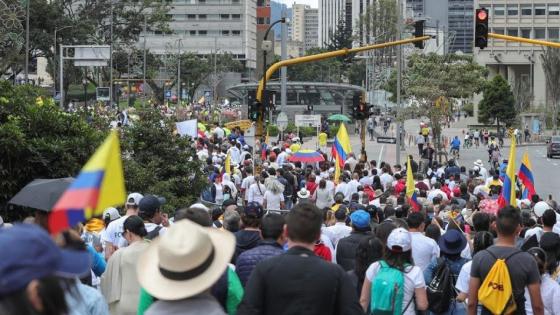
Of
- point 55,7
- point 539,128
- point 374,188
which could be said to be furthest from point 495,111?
point 374,188

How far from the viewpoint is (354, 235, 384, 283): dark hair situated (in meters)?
8.32

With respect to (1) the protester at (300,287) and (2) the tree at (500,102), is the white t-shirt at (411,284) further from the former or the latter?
(2) the tree at (500,102)

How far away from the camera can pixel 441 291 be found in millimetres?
8867

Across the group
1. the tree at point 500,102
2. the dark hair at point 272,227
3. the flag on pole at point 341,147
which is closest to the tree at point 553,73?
the tree at point 500,102

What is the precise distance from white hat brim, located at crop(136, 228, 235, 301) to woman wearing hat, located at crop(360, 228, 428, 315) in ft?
8.03

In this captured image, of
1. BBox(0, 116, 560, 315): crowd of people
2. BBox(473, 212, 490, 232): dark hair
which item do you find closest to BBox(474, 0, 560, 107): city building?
BBox(0, 116, 560, 315): crowd of people

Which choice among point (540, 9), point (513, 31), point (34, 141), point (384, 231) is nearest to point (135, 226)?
point (384, 231)

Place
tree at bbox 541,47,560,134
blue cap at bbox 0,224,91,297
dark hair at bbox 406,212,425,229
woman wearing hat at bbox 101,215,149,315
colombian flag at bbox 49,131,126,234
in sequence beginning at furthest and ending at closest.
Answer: tree at bbox 541,47,560,134
dark hair at bbox 406,212,425,229
woman wearing hat at bbox 101,215,149,315
colombian flag at bbox 49,131,126,234
blue cap at bbox 0,224,91,297

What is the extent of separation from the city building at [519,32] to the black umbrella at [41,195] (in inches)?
3941

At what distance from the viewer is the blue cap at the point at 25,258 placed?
369cm

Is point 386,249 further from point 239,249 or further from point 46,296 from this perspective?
point 46,296

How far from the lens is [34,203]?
848 cm

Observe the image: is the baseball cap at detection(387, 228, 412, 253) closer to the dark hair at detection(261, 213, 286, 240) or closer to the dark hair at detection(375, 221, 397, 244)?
the dark hair at detection(375, 221, 397, 244)

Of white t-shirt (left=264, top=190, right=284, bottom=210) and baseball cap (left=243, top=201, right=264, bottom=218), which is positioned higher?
baseball cap (left=243, top=201, right=264, bottom=218)
